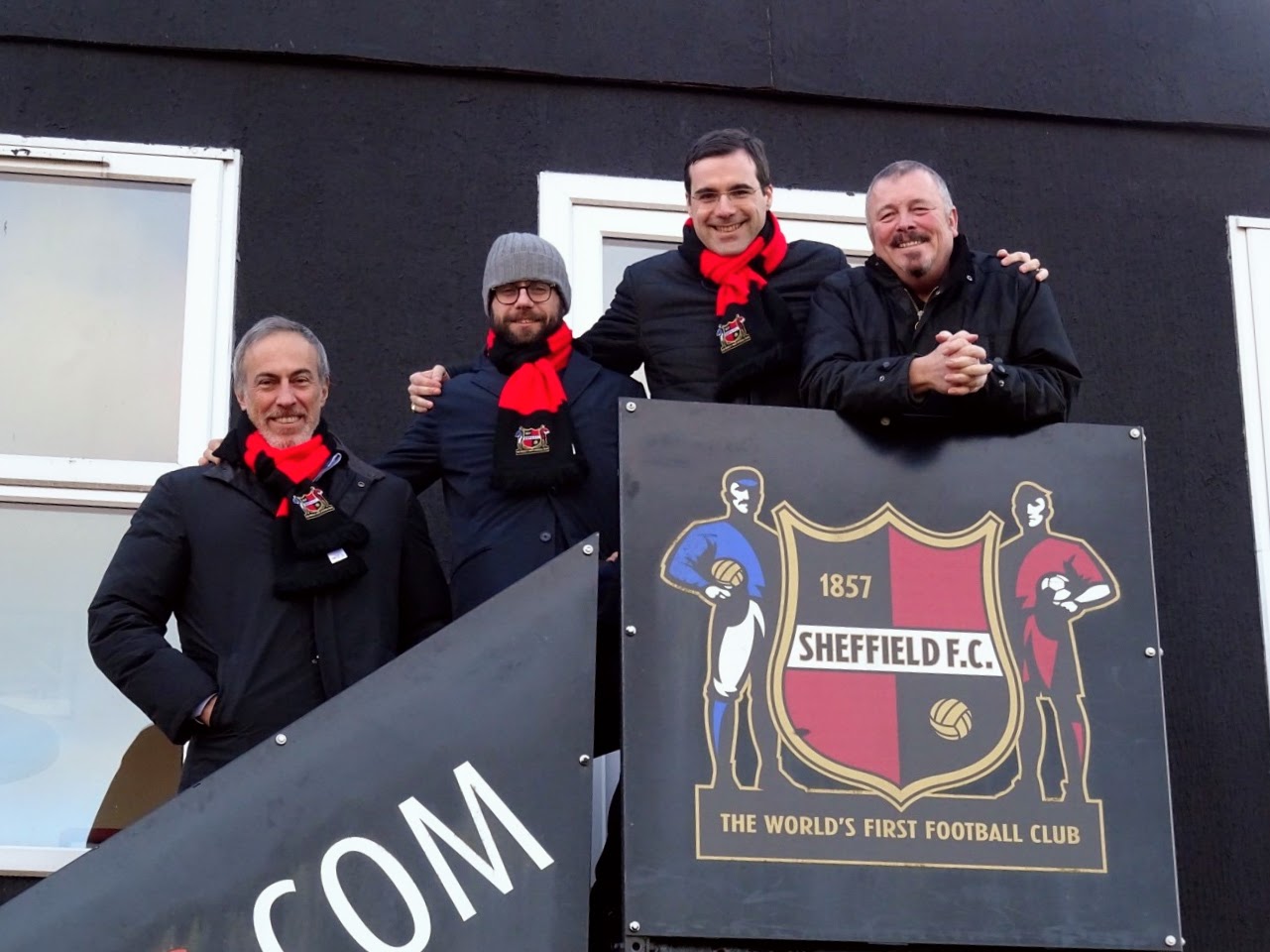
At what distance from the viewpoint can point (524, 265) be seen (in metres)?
5.07

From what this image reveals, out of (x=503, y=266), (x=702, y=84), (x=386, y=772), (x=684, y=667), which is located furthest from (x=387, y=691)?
(x=702, y=84)

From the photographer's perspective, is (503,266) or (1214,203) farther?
(1214,203)

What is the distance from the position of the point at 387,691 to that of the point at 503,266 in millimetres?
1344

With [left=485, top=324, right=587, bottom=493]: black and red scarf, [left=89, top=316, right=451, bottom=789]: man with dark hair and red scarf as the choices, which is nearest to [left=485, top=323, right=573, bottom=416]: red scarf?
[left=485, top=324, right=587, bottom=493]: black and red scarf

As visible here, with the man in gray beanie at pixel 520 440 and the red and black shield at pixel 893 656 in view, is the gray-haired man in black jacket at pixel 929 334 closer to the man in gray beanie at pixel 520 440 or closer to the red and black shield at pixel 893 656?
the red and black shield at pixel 893 656

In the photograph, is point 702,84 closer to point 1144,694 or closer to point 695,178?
point 695,178

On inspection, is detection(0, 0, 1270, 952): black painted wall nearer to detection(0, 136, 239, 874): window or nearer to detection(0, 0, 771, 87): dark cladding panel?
detection(0, 0, 771, 87): dark cladding panel

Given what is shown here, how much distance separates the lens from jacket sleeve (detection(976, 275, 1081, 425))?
4461 millimetres

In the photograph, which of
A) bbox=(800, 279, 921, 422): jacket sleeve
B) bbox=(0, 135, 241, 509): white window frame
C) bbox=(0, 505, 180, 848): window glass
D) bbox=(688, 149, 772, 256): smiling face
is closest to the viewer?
bbox=(800, 279, 921, 422): jacket sleeve

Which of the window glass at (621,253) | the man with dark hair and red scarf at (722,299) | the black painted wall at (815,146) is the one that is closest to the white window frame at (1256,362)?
the black painted wall at (815,146)

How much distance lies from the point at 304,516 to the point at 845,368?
1.24m

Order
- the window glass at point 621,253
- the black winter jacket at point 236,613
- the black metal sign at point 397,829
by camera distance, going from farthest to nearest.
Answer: the window glass at point 621,253
the black winter jacket at point 236,613
the black metal sign at point 397,829

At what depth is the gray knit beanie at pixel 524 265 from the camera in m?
5.06

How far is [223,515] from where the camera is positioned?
4.69m
